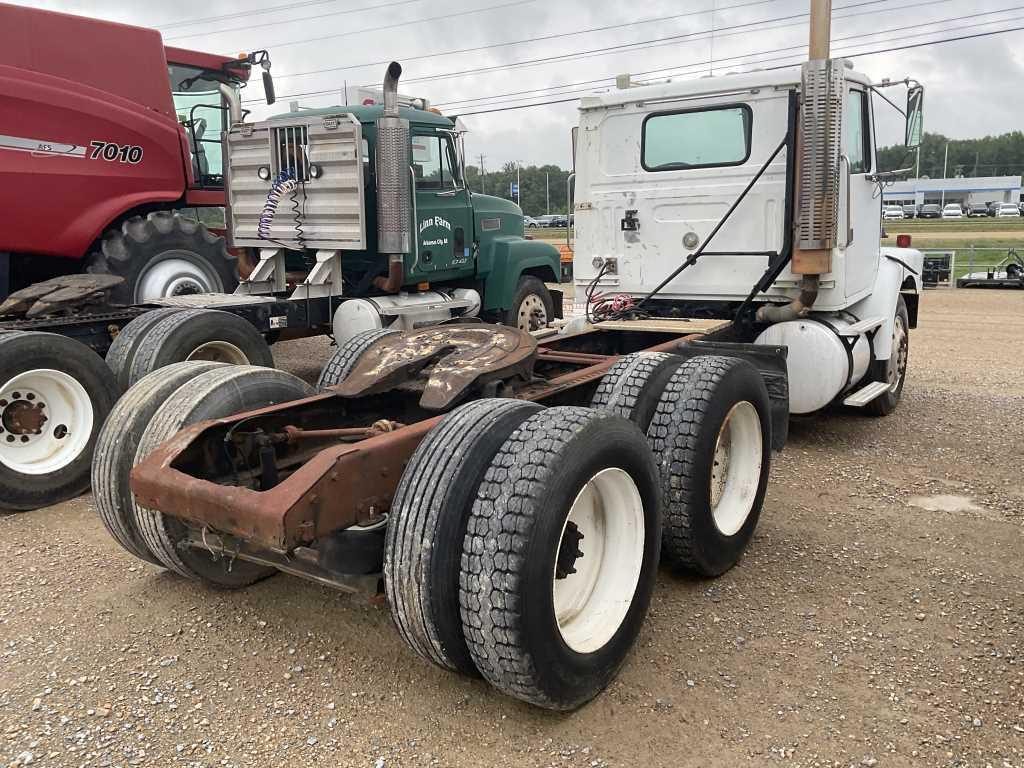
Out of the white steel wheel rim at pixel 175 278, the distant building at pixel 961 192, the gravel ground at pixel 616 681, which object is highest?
the distant building at pixel 961 192

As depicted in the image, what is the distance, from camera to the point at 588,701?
3041mm

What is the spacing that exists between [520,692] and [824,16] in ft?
17.9

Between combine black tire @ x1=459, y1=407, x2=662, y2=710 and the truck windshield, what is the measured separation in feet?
24.7

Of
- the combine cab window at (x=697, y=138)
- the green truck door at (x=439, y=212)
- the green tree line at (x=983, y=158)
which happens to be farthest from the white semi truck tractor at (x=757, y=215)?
the green tree line at (x=983, y=158)

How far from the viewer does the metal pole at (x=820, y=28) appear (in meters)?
6.05

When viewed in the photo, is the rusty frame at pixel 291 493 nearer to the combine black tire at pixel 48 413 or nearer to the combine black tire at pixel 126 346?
the combine black tire at pixel 48 413

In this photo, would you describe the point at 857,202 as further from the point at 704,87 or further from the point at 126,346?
the point at 126,346

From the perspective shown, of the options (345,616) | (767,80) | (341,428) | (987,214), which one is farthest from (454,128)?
(987,214)

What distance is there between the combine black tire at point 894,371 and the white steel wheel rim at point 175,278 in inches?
248

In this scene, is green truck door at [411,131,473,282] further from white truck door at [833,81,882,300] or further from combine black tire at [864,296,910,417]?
combine black tire at [864,296,910,417]

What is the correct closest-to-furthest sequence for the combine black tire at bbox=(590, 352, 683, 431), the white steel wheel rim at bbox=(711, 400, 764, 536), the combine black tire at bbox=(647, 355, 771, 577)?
the combine black tire at bbox=(647, 355, 771, 577)
the combine black tire at bbox=(590, 352, 683, 431)
the white steel wheel rim at bbox=(711, 400, 764, 536)

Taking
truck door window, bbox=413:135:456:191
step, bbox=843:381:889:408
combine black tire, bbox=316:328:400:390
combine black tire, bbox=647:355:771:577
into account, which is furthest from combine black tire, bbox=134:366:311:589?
truck door window, bbox=413:135:456:191

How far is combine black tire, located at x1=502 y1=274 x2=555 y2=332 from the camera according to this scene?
1022 cm

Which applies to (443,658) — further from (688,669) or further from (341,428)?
(341,428)
